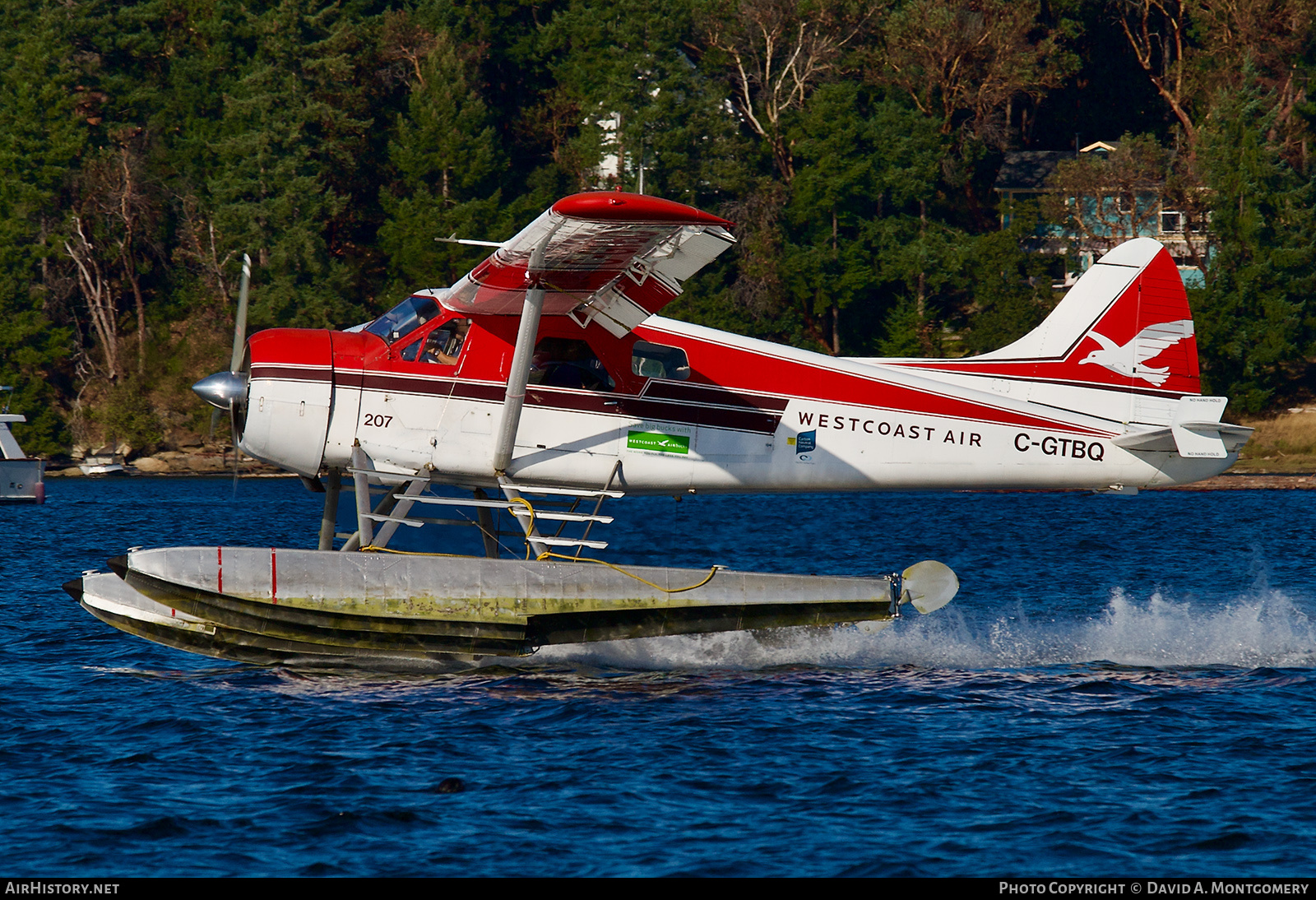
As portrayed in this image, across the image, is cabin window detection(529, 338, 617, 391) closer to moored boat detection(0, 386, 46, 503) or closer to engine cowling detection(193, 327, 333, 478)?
engine cowling detection(193, 327, 333, 478)

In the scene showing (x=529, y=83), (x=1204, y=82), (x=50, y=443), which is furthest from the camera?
(x=529, y=83)

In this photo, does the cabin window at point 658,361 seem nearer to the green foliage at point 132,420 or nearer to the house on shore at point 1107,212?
the house on shore at point 1107,212

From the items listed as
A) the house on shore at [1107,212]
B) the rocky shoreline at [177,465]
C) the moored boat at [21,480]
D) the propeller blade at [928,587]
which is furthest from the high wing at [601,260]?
the house on shore at [1107,212]

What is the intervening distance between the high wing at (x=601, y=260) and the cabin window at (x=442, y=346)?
0.19 meters

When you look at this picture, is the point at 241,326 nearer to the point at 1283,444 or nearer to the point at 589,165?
the point at 589,165

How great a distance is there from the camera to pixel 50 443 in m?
51.7

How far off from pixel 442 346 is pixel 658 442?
2184 millimetres

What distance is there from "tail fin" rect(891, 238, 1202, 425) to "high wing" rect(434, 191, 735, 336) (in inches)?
124

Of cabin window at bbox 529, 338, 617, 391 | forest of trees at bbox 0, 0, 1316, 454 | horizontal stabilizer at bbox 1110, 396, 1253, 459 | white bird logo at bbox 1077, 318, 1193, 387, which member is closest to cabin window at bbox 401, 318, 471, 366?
cabin window at bbox 529, 338, 617, 391

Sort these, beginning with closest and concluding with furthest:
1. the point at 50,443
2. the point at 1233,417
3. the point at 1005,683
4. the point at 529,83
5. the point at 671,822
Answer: the point at 671,822
the point at 1005,683
the point at 1233,417
the point at 50,443
the point at 529,83

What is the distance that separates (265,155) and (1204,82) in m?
39.1

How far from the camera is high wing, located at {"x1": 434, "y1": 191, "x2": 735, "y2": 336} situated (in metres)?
9.80

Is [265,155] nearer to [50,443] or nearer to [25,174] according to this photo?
[25,174]

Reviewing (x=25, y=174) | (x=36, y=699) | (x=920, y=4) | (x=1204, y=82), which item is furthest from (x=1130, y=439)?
(x=25, y=174)
